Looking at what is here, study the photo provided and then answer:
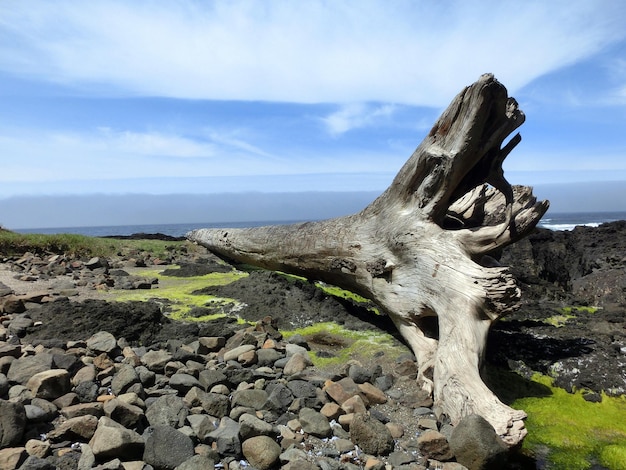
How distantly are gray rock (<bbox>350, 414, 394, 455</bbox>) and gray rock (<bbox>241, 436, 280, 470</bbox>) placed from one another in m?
0.75

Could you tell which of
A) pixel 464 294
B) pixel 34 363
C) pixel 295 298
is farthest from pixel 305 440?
pixel 295 298

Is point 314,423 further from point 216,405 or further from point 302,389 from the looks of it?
point 216,405

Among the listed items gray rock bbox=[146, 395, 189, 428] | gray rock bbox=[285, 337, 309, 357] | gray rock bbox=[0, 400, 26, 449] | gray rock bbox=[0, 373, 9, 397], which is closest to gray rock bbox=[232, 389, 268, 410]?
gray rock bbox=[146, 395, 189, 428]

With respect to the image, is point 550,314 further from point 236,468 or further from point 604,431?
point 236,468

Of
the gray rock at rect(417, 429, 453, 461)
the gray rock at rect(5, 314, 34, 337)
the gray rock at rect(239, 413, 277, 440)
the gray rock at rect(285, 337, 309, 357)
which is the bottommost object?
the gray rock at rect(417, 429, 453, 461)

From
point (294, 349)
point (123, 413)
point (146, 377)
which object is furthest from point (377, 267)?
point (123, 413)

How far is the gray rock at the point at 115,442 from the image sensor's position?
3521 millimetres

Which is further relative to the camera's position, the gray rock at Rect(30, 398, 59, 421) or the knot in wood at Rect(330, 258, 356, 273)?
the knot in wood at Rect(330, 258, 356, 273)

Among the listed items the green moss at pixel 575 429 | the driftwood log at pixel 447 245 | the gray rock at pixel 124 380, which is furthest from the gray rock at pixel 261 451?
the green moss at pixel 575 429

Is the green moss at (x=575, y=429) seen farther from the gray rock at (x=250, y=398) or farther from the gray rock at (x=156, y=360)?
the gray rock at (x=156, y=360)

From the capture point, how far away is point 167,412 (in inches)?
165

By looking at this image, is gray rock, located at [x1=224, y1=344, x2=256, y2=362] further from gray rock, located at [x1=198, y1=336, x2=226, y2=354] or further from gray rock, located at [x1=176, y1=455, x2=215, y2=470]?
gray rock, located at [x1=176, y1=455, x2=215, y2=470]

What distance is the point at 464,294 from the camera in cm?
557

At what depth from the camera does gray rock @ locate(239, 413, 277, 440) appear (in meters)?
3.93
